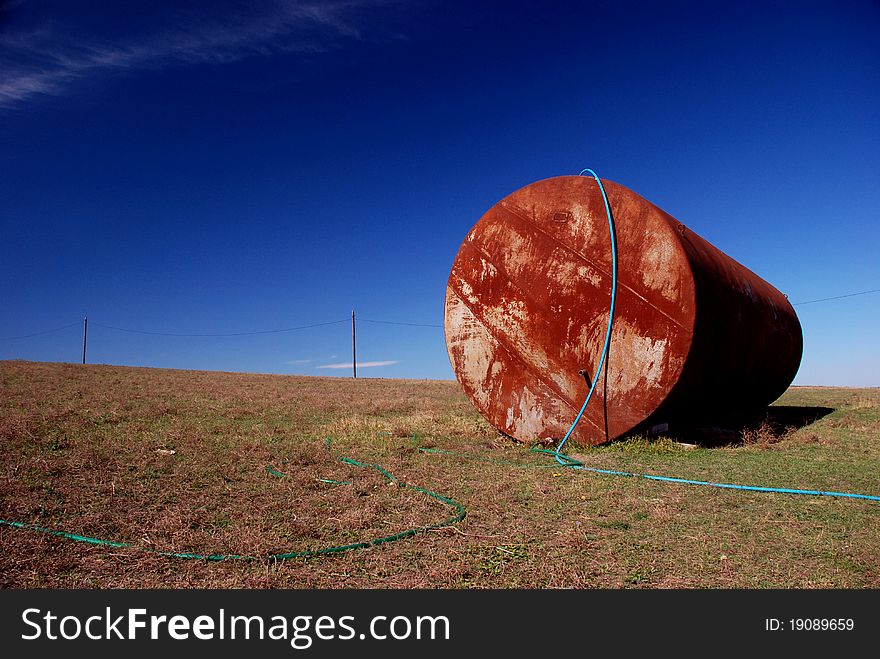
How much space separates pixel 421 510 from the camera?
3885 millimetres

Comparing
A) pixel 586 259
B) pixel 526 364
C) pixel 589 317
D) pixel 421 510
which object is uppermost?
pixel 586 259

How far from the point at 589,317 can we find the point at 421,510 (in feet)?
10.4

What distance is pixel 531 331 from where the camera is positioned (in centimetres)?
647

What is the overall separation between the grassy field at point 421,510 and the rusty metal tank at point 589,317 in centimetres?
56

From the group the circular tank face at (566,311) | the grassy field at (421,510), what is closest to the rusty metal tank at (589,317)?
the circular tank face at (566,311)

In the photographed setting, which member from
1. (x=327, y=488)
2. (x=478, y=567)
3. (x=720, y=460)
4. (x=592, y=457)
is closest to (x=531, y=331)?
(x=592, y=457)

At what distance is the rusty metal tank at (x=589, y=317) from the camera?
18.8 ft

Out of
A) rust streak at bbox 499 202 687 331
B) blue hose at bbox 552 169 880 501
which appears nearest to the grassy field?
blue hose at bbox 552 169 880 501

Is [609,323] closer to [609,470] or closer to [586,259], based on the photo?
[586,259]

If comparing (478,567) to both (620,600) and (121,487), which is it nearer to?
(620,600)

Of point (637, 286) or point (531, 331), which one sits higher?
point (637, 286)

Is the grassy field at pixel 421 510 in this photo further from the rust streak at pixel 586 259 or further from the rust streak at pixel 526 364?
the rust streak at pixel 586 259

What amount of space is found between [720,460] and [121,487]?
571 centimetres

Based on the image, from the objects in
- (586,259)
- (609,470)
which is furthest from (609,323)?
(609,470)
